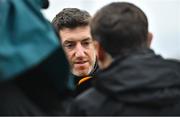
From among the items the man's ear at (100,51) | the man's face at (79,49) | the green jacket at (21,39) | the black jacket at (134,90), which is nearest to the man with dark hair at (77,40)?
the man's face at (79,49)

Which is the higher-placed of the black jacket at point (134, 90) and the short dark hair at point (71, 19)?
the black jacket at point (134, 90)

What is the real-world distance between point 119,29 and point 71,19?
1.81m

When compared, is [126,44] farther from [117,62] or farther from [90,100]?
[90,100]

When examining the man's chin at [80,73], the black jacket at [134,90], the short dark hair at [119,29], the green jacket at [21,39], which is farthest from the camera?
the man's chin at [80,73]

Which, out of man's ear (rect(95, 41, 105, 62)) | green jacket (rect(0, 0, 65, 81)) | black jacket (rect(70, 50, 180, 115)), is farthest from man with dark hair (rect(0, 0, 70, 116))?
man's ear (rect(95, 41, 105, 62))

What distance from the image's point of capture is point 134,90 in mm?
2514

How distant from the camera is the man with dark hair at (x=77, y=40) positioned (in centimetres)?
431

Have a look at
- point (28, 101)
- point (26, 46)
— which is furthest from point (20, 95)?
point (26, 46)

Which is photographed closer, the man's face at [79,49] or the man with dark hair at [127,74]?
the man with dark hair at [127,74]

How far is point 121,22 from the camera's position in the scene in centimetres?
263

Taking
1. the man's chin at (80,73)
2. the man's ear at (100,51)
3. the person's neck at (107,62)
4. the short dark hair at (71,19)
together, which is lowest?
the man's chin at (80,73)

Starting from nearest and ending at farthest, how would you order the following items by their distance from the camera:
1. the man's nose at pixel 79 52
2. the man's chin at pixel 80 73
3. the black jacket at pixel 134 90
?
the black jacket at pixel 134 90 → the man's chin at pixel 80 73 → the man's nose at pixel 79 52

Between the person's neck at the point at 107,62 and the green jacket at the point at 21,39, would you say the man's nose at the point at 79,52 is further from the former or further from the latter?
the green jacket at the point at 21,39

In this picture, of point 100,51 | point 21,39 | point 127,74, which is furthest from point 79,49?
point 21,39
